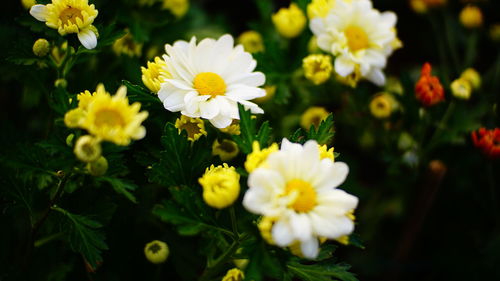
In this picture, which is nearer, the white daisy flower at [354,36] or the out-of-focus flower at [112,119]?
the out-of-focus flower at [112,119]

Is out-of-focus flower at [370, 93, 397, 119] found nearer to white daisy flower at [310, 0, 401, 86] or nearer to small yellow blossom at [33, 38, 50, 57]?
white daisy flower at [310, 0, 401, 86]

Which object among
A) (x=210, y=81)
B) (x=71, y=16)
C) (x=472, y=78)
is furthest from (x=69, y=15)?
(x=472, y=78)

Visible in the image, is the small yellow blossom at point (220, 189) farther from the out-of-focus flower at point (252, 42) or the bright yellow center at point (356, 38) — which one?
the out-of-focus flower at point (252, 42)

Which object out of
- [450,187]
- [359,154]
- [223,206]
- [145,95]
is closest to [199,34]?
[359,154]

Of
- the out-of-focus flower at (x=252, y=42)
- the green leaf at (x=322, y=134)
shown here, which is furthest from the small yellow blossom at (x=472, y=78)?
the green leaf at (x=322, y=134)

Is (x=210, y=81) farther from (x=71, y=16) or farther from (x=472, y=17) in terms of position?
(x=472, y=17)

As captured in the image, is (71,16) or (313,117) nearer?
(71,16)

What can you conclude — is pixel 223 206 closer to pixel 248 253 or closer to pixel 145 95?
pixel 248 253
